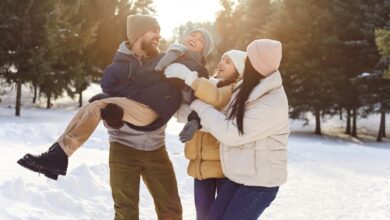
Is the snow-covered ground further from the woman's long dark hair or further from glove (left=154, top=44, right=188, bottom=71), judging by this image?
the woman's long dark hair

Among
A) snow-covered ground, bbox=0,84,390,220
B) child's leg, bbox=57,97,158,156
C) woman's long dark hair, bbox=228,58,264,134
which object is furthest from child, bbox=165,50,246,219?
snow-covered ground, bbox=0,84,390,220

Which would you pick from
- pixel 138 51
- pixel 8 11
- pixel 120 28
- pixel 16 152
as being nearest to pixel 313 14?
pixel 120 28

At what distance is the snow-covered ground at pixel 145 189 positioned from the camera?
6.03 meters

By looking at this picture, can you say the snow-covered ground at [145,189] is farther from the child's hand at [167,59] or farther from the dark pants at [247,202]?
the dark pants at [247,202]

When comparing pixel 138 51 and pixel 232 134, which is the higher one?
pixel 138 51

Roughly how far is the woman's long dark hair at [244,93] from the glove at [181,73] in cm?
44

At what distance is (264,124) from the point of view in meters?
3.27

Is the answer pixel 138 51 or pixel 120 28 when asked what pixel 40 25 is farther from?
pixel 138 51

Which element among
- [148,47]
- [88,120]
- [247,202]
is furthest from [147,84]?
[247,202]

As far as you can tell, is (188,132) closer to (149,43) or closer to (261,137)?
(261,137)

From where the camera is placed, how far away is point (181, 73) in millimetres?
3744

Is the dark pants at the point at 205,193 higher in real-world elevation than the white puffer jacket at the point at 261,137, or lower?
lower

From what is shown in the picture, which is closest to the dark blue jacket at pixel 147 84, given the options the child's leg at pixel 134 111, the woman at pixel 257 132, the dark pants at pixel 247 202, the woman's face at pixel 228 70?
the child's leg at pixel 134 111

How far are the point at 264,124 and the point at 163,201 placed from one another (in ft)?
4.51
